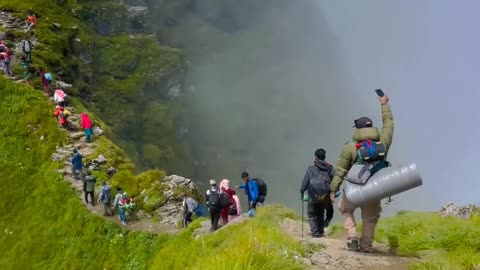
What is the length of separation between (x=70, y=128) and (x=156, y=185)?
9.97 meters

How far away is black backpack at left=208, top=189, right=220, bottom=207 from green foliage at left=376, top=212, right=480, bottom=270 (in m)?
8.23

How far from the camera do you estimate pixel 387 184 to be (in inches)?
461

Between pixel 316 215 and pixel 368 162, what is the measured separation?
14.0 ft

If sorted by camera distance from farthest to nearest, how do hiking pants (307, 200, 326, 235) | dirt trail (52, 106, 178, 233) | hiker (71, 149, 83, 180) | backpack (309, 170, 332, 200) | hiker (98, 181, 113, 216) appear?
1. hiker (71, 149, 83, 180)
2. dirt trail (52, 106, 178, 233)
3. hiker (98, 181, 113, 216)
4. hiking pants (307, 200, 326, 235)
5. backpack (309, 170, 332, 200)

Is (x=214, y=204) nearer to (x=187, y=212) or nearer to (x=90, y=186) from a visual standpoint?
(x=187, y=212)

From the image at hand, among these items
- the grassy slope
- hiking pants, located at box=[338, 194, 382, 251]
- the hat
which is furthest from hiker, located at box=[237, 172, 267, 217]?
the hat

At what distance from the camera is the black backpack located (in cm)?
2255

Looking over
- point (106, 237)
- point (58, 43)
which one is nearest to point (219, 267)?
point (106, 237)

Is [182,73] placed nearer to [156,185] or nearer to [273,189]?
[273,189]

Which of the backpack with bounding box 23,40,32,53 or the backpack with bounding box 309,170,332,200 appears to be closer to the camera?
the backpack with bounding box 309,170,332,200

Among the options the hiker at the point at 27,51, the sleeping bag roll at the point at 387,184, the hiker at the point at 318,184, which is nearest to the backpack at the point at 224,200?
the hiker at the point at 318,184

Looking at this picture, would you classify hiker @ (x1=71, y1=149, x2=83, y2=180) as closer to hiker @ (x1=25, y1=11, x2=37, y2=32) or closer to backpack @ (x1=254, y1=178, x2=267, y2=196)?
backpack @ (x1=254, y1=178, x2=267, y2=196)

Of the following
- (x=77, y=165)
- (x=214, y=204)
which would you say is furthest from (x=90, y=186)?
(x=214, y=204)

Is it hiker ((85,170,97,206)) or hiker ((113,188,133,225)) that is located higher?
hiker ((85,170,97,206))
